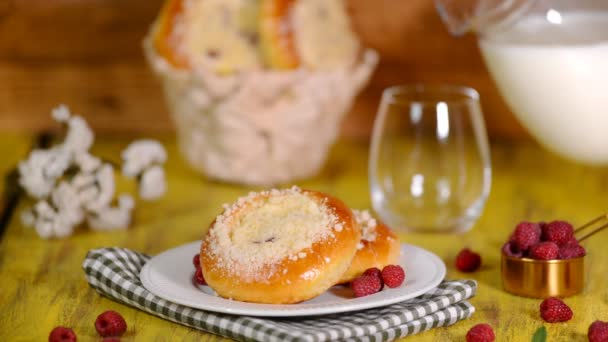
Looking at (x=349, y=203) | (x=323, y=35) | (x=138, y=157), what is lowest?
(x=349, y=203)

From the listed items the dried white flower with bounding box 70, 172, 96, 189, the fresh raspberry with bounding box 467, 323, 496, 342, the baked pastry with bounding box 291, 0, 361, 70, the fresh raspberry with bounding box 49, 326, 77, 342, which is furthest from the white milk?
the fresh raspberry with bounding box 49, 326, 77, 342

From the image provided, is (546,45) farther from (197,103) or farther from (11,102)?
(11,102)

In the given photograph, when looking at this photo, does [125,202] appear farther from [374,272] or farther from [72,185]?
[374,272]

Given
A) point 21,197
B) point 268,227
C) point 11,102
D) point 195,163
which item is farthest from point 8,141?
point 268,227

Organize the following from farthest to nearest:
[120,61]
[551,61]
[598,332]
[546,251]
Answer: [120,61] → [551,61] → [546,251] → [598,332]

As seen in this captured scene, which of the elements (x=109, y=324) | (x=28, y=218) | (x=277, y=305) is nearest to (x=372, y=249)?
(x=277, y=305)

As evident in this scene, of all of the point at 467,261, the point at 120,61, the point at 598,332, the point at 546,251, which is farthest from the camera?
the point at 120,61

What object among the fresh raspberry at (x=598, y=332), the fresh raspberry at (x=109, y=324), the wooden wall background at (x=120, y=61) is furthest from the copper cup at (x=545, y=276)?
the wooden wall background at (x=120, y=61)

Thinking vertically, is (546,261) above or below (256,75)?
below
